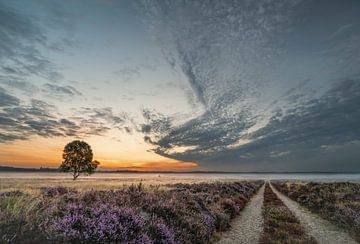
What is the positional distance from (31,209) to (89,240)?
2708 millimetres

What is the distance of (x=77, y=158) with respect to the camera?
71.8 m

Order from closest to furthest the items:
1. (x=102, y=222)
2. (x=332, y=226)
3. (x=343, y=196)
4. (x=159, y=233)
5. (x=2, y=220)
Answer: (x=2, y=220) < (x=102, y=222) < (x=159, y=233) < (x=332, y=226) < (x=343, y=196)

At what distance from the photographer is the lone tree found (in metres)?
70.4

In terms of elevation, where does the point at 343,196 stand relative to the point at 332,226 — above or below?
above

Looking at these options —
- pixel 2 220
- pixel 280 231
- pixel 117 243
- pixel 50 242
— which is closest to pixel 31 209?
pixel 2 220

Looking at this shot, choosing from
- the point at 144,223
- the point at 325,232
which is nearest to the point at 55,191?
the point at 144,223

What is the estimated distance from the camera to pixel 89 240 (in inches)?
294

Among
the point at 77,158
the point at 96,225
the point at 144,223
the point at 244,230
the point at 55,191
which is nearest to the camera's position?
the point at 96,225

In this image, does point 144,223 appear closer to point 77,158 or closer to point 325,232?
point 325,232

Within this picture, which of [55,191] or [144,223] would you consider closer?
[144,223]

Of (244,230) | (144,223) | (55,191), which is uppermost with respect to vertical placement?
(55,191)

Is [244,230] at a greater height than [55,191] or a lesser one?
lesser

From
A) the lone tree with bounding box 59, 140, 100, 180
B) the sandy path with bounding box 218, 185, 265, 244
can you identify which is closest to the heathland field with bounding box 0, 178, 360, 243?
the sandy path with bounding box 218, 185, 265, 244

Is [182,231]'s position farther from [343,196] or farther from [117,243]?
[343,196]
